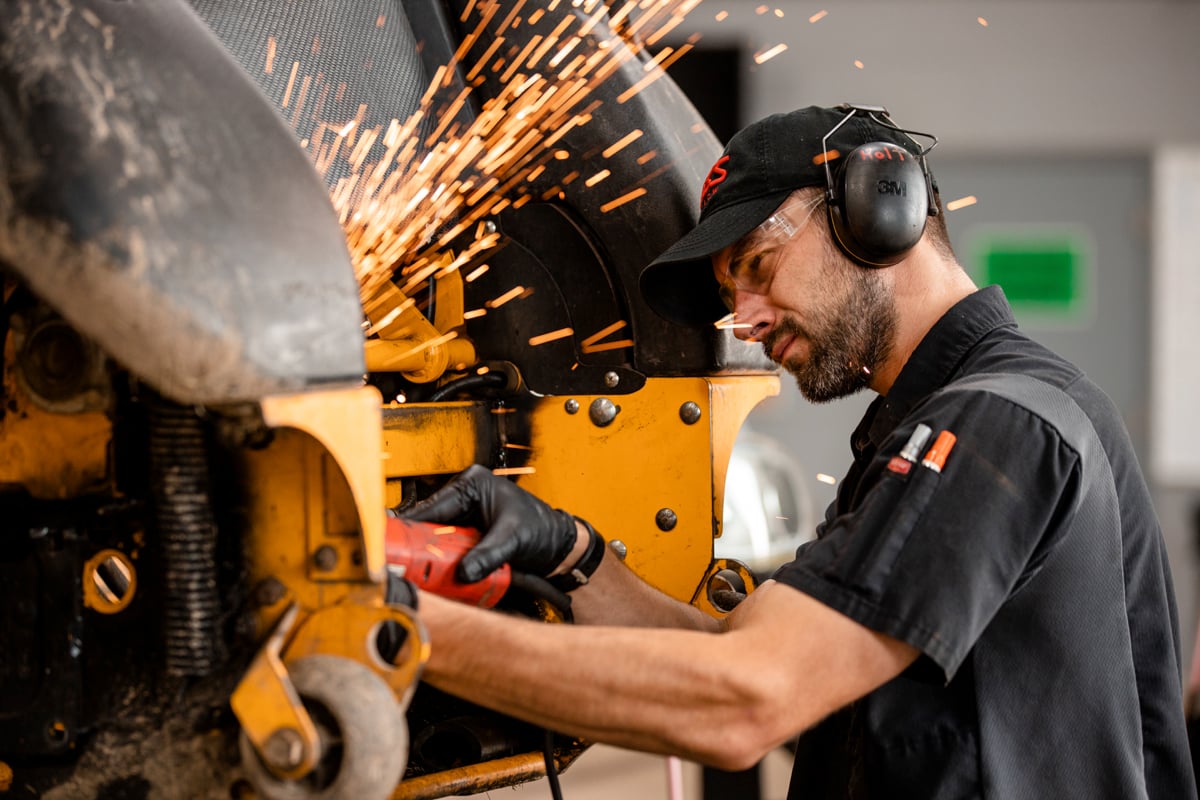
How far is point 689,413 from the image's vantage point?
82.4 inches

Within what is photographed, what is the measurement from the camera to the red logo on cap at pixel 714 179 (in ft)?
6.65

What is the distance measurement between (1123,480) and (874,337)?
43 centimetres

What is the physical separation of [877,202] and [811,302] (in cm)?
21

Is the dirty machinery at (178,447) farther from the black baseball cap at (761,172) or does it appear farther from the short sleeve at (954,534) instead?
the black baseball cap at (761,172)

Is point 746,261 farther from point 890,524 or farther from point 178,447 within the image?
point 178,447

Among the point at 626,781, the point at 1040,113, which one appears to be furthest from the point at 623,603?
the point at 1040,113

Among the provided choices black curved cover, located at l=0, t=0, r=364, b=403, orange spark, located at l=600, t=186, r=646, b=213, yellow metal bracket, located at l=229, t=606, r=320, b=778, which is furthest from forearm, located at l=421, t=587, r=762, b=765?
orange spark, located at l=600, t=186, r=646, b=213

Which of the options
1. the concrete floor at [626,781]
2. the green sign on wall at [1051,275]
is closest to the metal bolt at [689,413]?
the concrete floor at [626,781]

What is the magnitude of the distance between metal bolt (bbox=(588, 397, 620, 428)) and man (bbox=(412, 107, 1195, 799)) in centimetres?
19

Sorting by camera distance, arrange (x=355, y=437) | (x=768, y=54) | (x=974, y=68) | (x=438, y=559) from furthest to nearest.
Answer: (x=974, y=68), (x=768, y=54), (x=438, y=559), (x=355, y=437)

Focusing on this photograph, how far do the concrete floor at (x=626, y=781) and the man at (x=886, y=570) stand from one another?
3243 millimetres

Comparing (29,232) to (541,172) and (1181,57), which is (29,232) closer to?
(541,172)

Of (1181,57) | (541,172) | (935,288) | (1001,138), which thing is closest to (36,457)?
(541,172)

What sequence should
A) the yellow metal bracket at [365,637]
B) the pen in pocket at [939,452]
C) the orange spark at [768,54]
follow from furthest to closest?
the orange spark at [768,54] → the pen in pocket at [939,452] → the yellow metal bracket at [365,637]
